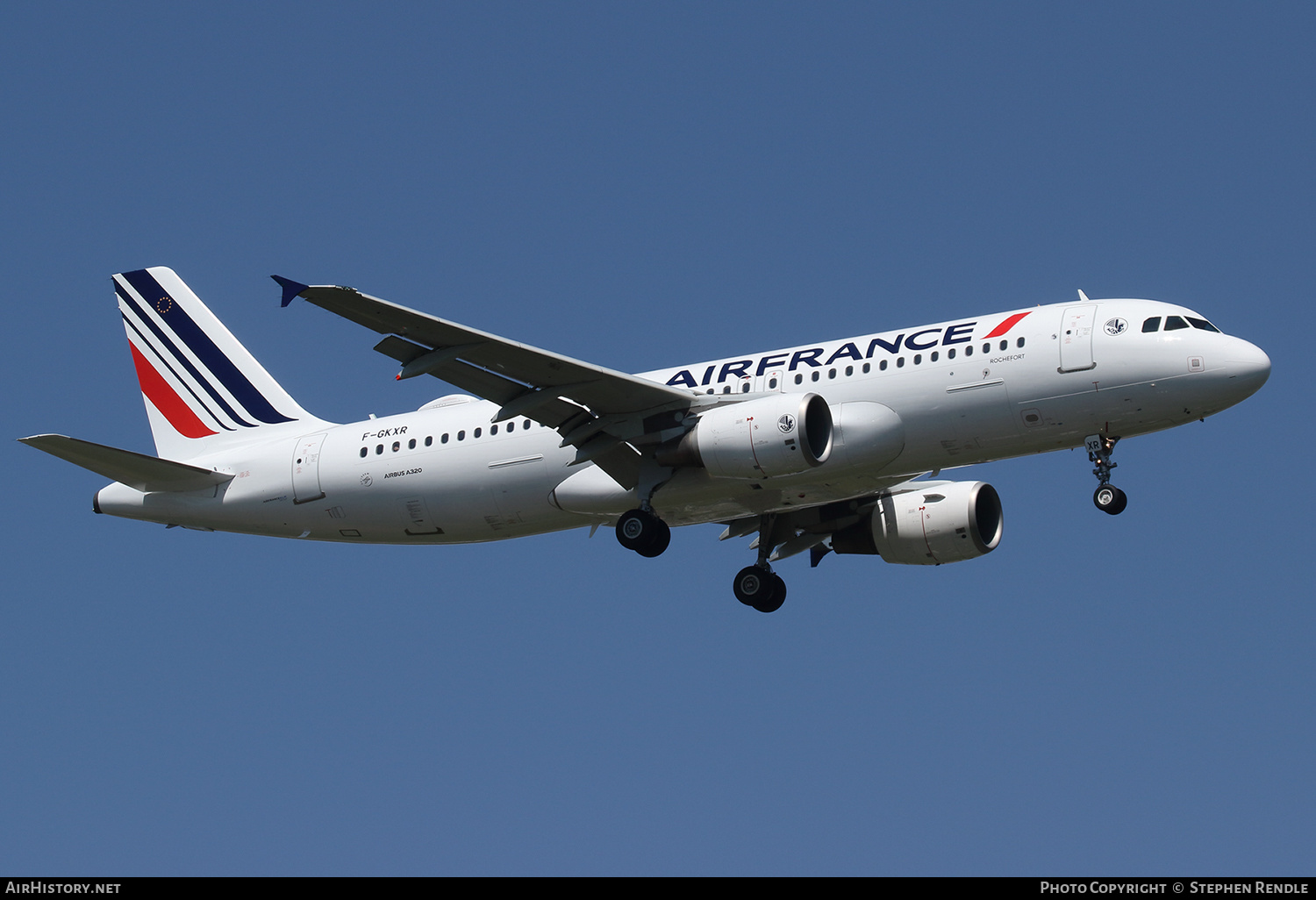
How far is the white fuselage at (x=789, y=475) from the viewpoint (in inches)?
1247

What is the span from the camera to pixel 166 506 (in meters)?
38.2

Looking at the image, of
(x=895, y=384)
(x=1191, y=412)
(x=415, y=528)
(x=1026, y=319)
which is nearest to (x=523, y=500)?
(x=415, y=528)

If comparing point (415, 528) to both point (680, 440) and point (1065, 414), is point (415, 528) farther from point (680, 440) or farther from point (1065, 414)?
point (1065, 414)

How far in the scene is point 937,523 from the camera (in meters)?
37.8

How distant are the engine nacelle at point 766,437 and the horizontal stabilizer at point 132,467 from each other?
12.4m

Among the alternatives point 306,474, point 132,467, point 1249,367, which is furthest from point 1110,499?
point 132,467

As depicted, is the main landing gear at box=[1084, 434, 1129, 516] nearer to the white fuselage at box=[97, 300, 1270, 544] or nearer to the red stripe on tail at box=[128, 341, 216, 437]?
the white fuselage at box=[97, 300, 1270, 544]

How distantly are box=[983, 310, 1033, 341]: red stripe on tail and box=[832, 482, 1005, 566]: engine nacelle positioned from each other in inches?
239

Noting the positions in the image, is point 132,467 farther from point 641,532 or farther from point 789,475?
point 789,475

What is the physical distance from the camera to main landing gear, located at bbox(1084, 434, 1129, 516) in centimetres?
3203

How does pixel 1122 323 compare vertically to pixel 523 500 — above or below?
above
